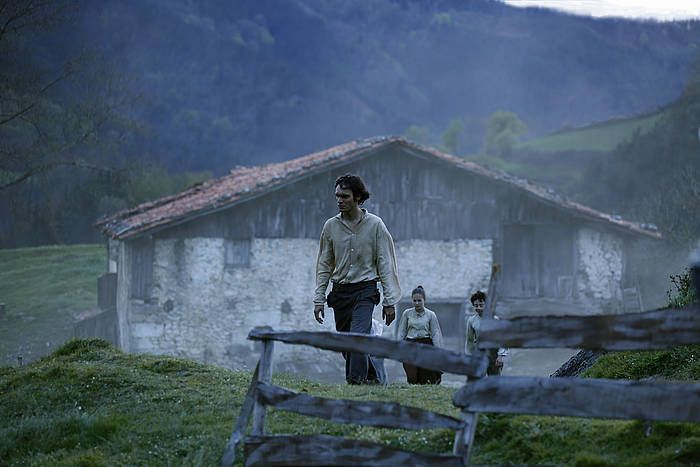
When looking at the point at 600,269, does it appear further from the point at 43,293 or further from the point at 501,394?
the point at 501,394

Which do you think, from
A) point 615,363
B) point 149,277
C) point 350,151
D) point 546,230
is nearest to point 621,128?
point 546,230

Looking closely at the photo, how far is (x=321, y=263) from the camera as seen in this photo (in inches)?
322

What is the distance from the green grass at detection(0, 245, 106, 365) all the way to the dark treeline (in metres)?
3.04

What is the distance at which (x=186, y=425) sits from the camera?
7.03 m

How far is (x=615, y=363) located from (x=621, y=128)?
38.2m

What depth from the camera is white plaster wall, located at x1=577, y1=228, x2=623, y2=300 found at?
23344mm

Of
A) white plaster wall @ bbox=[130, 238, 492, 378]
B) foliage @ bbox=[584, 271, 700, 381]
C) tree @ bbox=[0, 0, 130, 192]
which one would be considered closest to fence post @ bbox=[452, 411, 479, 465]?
foliage @ bbox=[584, 271, 700, 381]

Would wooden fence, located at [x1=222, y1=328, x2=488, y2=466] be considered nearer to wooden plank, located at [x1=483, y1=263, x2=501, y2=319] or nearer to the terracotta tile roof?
wooden plank, located at [x1=483, y1=263, x2=501, y2=319]

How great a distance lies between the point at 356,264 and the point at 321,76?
→ 231ft

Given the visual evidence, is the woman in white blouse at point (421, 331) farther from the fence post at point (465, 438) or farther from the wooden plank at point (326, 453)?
the fence post at point (465, 438)

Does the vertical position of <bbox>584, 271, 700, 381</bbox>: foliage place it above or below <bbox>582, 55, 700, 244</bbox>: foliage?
below

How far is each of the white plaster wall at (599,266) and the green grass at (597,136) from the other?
16666mm

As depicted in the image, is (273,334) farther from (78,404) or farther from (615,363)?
(615,363)

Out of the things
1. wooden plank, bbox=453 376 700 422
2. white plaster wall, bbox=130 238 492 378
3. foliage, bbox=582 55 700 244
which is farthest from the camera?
foliage, bbox=582 55 700 244
